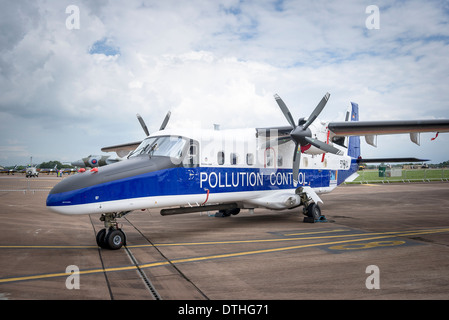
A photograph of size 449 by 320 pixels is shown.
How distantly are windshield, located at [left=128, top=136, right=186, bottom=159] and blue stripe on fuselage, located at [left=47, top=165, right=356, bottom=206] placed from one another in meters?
0.49

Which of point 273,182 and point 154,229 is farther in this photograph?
point 273,182

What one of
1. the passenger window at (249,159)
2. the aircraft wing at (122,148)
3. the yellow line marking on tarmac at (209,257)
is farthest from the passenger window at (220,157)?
the aircraft wing at (122,148)

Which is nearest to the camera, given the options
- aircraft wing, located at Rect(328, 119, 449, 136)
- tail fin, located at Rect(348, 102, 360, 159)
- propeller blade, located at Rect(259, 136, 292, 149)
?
→ aircraft wing, located at Rect(328, 119, 449, 136)

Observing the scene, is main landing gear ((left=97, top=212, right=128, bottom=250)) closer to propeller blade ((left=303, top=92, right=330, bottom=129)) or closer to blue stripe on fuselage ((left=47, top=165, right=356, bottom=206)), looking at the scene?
blue stripe on fuselage ((left=47, top=165, right=356, bottom=206))

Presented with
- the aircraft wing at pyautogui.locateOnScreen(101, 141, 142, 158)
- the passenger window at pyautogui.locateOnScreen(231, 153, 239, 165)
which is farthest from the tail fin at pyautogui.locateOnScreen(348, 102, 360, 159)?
the aircraft wing at pyautogui.locateOnScreen(101, 141, 142, 158)

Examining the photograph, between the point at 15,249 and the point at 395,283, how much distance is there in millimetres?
8286

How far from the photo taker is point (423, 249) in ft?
25.3

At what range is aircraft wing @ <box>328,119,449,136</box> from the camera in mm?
11242

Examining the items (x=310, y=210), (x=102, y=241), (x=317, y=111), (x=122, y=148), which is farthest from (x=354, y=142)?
(x=102, y=241)

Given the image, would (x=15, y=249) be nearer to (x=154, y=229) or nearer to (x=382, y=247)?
(x=154, y=229)

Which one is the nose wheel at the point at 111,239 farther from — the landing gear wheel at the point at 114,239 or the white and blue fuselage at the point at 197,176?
the white and blue fuselage at the point at 197,176

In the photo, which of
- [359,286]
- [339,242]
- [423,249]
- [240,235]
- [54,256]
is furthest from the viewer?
[240,235]
